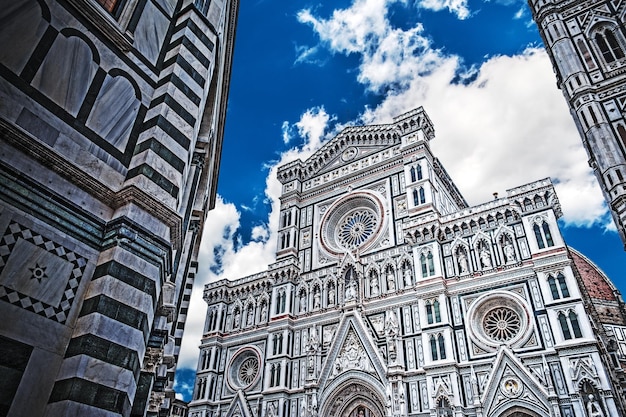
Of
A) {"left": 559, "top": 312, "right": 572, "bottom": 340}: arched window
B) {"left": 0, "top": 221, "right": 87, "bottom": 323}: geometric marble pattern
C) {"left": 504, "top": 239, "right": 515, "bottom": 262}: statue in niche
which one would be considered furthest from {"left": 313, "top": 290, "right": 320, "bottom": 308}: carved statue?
{"left": 0, "top": 221, "right": 87, "bottom": 323}: geometric marble pattern

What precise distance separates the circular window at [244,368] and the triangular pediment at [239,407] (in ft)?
2.98

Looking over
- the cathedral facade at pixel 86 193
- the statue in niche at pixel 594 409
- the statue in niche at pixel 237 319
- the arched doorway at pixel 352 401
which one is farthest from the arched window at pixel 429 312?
the cathedral facade at pixel 86 193

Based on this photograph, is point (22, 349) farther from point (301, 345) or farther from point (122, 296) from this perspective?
point (301, 345)

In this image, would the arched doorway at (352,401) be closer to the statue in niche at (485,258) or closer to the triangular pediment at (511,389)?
the triangular pediment at (511,389)

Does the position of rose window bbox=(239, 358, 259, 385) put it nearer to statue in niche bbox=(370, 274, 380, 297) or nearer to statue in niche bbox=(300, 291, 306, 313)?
statue in niche bbox=(300, 291, 306, 313)

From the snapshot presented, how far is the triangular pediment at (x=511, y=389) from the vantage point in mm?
18703

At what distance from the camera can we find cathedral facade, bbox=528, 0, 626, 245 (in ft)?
66.6

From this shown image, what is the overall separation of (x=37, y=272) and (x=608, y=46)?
2891cm

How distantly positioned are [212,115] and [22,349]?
901 centimetres

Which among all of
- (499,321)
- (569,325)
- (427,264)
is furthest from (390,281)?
(569,325)

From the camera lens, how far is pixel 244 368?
2934 centimetres

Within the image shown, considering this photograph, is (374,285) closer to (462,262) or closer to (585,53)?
(462,262)

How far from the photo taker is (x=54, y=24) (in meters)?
6.69

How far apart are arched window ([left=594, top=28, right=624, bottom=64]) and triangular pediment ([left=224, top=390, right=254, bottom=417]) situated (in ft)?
93.5
